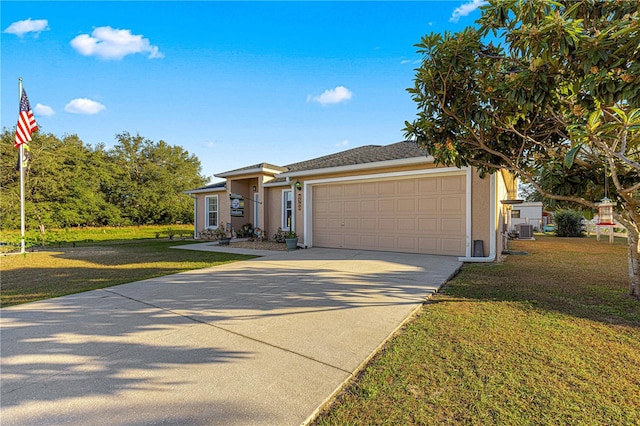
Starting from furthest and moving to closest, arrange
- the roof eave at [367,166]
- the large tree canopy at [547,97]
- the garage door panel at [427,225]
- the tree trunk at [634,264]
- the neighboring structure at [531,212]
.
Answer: the neighboring structure at [531,212] → the garage door panel at [427,225] → the roof eave at [367,166] → the tree trunk at [634,264] → the large tree canopy at [547,97]

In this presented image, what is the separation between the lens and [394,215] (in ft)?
31.6

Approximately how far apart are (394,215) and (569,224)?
15.9m

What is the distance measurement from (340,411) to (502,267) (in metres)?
6.96

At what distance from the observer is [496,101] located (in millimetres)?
4406

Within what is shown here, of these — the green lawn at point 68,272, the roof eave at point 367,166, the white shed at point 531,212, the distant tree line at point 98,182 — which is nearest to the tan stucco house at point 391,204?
the roof eave at point 367,166

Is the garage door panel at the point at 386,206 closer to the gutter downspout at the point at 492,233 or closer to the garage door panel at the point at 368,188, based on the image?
the garage door panel at the point at 368,188

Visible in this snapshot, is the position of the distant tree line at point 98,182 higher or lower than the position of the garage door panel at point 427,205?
higher

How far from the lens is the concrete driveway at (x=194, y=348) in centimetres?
204

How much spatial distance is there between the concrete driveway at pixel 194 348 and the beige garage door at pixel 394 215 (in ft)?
12.1

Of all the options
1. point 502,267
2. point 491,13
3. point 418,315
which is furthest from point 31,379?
Answer: point 502,267

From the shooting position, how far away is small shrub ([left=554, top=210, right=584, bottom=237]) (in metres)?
18.2

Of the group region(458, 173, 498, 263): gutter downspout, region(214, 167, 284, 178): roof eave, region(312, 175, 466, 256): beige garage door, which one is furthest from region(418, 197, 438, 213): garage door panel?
region(214, 167, 284, 178): roof eave

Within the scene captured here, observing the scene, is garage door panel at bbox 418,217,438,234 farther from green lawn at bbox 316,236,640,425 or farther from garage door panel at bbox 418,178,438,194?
green lawn at bbox 316,236,640,425

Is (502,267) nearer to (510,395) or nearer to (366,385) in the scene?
(510,395)
